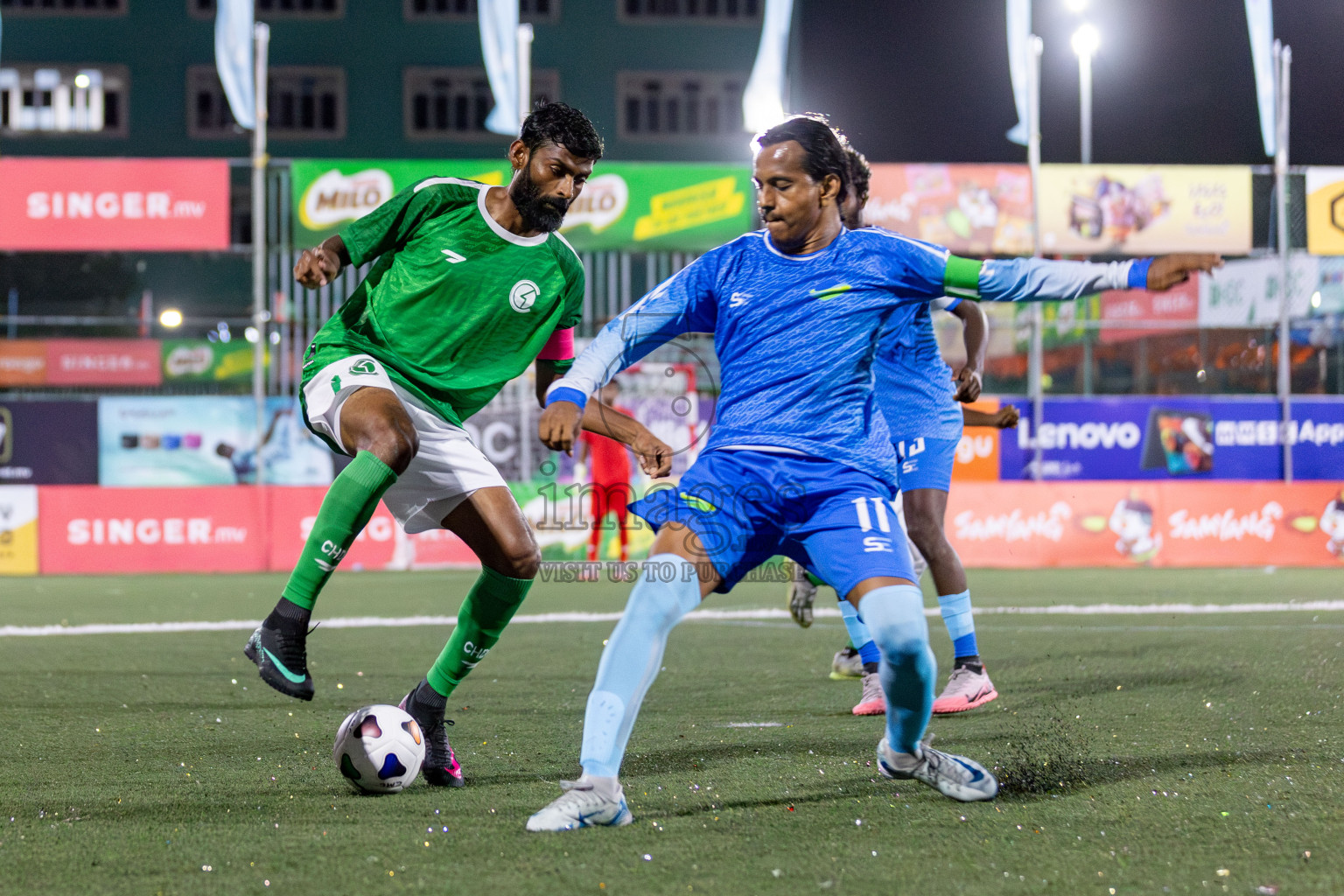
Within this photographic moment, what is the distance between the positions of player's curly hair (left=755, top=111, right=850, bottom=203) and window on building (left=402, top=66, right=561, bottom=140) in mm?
30058

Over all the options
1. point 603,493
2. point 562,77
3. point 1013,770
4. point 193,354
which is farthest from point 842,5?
point 1013,770

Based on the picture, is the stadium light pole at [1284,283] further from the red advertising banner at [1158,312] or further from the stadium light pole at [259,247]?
the stadium light pole at [259,247]

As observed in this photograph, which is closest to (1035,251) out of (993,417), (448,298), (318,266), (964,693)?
(993,417)

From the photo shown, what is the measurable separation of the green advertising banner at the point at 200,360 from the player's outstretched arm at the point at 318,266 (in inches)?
656

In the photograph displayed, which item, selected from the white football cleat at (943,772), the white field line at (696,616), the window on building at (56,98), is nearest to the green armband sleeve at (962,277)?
the white football cleat at (943,772)

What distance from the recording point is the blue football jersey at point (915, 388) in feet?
18.8

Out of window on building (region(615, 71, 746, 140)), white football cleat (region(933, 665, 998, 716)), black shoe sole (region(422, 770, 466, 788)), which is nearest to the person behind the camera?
black shoe sole (region(422, 770, 466, 788))

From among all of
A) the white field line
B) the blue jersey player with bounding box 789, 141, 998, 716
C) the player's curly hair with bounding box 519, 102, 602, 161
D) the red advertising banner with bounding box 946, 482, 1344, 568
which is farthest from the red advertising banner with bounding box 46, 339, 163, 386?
the player's curly hair with bounding box 519, 102, 602, 161

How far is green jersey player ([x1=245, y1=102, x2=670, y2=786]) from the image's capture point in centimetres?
445

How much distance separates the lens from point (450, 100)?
3294 cm

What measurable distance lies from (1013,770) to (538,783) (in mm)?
1390

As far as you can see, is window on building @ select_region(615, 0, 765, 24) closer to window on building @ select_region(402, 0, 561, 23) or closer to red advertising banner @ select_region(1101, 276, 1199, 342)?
window on building @ select_region(402, 0, 561, 23)

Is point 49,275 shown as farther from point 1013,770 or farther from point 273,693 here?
point 1013,770

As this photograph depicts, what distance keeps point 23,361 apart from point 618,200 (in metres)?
9.46
